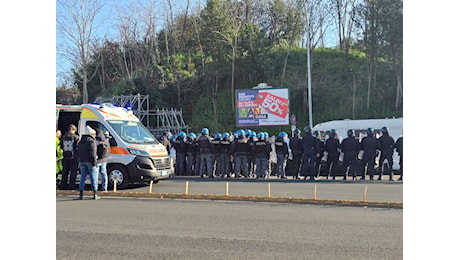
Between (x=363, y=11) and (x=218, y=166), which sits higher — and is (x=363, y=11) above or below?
above

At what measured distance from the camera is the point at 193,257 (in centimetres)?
617

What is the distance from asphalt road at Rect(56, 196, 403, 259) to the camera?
21.0 feet

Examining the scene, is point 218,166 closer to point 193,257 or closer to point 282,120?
point 282,120

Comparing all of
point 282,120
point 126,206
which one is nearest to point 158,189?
point 126,206

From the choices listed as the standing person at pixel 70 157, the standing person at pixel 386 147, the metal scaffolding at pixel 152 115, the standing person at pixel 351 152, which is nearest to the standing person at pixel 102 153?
the standing person at pixel 70 157

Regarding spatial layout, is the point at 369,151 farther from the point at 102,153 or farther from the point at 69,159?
the point at 69,159

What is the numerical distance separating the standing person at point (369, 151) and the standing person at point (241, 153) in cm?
405

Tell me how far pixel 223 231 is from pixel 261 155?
28.7 ft

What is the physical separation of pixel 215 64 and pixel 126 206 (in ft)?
97.6

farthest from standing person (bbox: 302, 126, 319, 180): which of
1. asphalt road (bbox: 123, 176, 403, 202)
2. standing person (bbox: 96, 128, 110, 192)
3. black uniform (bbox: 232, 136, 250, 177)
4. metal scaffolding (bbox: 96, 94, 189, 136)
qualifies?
metal scaffolding (bbox: 96, 94, 189, 136)

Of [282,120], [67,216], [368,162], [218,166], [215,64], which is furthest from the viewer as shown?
[215,64]

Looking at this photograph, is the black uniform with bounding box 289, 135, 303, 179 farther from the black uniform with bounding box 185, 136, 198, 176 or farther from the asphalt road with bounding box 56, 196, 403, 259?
the asphalt road with bounding box 56, 196, 403, 259

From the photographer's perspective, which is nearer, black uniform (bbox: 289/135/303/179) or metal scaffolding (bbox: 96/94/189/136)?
black uniform (bbox: 289/135/303/179)

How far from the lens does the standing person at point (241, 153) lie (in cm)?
1659
